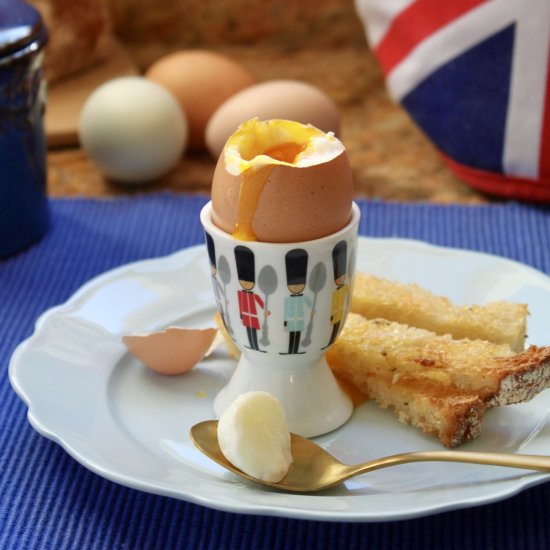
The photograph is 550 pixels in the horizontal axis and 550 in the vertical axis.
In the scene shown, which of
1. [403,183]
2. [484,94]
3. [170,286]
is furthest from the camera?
[403,183]

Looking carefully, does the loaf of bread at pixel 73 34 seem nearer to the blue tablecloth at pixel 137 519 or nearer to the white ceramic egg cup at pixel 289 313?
the blue tablecloth at pixel 137 519

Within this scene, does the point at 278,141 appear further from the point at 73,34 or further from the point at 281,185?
the point at 73,34

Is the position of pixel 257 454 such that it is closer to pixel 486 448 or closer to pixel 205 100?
pixel 486 448

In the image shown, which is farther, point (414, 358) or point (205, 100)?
point (205, 100)

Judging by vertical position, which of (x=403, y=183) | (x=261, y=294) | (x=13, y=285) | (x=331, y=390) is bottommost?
(x=403, y=183)

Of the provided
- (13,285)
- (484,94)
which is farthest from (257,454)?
(484,94)

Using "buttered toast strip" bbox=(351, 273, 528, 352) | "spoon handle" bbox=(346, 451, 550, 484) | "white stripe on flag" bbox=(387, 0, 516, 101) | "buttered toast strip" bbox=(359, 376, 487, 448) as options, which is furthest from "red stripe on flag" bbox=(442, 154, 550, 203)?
"spoon handle" bbox=(346, 451, 550, 484)
